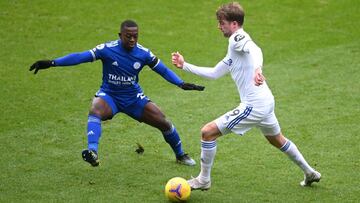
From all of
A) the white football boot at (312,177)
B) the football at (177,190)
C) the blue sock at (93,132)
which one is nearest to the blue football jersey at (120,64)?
the blue sock at (93,132)

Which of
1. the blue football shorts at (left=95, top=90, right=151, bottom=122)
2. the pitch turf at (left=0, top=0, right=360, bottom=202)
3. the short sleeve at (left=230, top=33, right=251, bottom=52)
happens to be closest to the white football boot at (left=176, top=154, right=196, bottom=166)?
the pitch turf at (left=0, top=0, right=360, bottom=202)

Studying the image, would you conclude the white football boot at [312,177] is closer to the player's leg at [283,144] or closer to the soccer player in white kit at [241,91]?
the player's leg at [283,144]

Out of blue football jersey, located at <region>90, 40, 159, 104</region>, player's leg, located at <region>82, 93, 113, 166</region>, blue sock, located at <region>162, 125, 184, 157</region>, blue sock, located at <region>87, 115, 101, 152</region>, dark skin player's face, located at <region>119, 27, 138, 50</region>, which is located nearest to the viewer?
player's leg, located at <region>82, 93, 113, 166</region>

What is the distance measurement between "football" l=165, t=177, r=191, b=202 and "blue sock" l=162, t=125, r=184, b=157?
5.09ft

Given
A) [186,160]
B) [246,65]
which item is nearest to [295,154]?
[246,65]

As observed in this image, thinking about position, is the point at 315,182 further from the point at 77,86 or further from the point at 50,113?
the point at 77,86

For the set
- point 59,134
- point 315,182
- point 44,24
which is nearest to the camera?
point 315,182

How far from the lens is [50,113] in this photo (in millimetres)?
11797

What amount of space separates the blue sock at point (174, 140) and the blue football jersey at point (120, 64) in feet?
2.44

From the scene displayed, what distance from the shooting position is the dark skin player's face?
900 cm

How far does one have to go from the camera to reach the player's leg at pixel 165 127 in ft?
31.2

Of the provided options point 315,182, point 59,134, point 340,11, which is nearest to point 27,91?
point 59,134

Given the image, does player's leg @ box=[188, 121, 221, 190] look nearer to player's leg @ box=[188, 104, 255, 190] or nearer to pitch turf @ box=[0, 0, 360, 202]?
player's leg @ box=[188, 104, 255, 190]

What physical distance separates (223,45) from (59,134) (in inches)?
231
